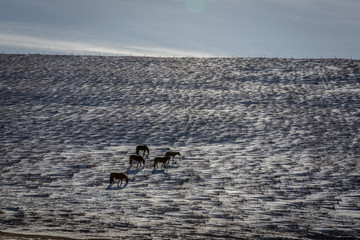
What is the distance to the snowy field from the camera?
1226 cm

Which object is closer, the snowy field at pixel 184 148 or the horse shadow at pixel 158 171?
the snowy field at pixel 184 148

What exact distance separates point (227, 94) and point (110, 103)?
35.9 ft

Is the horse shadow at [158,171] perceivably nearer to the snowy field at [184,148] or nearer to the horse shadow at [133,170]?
the snowy field at [184,148]

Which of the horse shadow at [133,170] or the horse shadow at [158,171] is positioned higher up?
the horse shadow at [158,171]

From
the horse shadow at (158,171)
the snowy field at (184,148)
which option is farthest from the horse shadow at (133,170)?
the horse shadow at (158,171)

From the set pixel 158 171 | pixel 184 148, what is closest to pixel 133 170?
pixel 158 171

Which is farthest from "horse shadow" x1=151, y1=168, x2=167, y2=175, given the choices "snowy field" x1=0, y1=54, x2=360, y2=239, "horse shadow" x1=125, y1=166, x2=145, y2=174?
"horse shadow" x1=125, y1=166, x2=145, y2=174

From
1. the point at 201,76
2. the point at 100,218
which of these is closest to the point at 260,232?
the point at 100,218

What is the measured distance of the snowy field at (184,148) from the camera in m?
12.3

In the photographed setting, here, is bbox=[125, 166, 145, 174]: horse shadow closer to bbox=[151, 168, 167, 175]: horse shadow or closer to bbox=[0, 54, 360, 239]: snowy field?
bbox=[0, 54, 360, 239]: snowy field

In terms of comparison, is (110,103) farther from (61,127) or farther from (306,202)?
(306,202)

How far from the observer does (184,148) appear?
21.6 metres

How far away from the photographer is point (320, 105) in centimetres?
2995

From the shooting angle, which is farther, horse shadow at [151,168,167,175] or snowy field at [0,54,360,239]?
horse shadow at [151,168,167,175]
